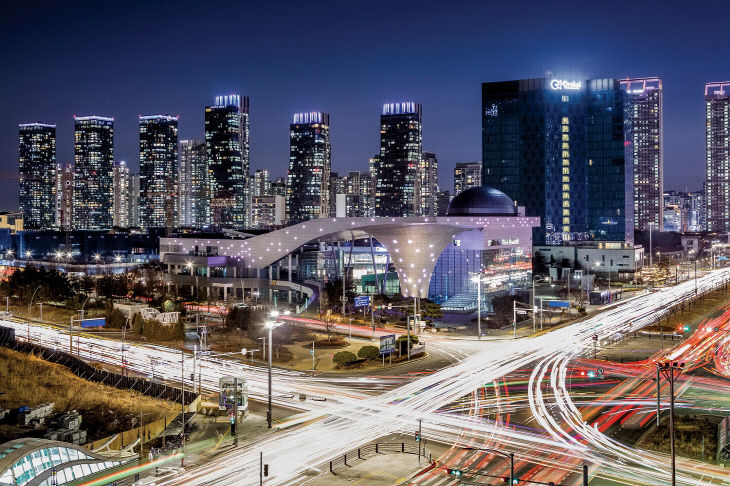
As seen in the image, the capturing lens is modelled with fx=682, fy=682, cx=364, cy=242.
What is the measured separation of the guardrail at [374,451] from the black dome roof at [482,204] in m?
87.0

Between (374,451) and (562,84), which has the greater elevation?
(562,84)

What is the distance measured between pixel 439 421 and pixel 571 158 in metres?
150

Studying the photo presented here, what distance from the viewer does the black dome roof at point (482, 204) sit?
120 meters

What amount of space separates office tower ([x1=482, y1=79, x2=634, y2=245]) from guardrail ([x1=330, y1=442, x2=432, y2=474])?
150 m

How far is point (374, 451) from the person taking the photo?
35344mm

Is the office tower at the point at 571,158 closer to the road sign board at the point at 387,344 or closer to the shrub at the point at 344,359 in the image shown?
the road sign board at the point at 387,344

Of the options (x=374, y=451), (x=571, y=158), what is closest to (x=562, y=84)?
(x=571, y=158)

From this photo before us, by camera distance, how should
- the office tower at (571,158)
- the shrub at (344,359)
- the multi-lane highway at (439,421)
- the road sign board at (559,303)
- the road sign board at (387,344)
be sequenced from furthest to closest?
the office tower at (571,158) < the road sign board at (559,303) < the road sign board at (387,344) < the shrub at (344,359) < the multi-lane highway at (439,421)

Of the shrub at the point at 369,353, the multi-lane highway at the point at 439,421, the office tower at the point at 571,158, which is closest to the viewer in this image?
the multi-lane highway at the point at 439,421

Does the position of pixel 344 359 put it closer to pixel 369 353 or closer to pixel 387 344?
pixel 369 353

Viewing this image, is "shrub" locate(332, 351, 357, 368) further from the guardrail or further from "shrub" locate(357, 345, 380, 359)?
the guardrail

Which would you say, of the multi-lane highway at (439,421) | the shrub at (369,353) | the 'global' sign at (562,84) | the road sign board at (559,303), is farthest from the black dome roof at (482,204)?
the 'global' sign at (562,84)

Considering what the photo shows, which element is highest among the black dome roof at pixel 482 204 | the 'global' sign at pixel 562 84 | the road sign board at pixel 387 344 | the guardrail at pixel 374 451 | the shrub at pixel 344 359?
the 'global' sign at pixel 562 84

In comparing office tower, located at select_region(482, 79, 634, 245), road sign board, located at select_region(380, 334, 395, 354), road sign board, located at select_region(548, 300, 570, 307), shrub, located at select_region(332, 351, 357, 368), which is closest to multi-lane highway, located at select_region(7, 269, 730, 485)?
shrub, located at select_region(332, 351, 357, 368)
